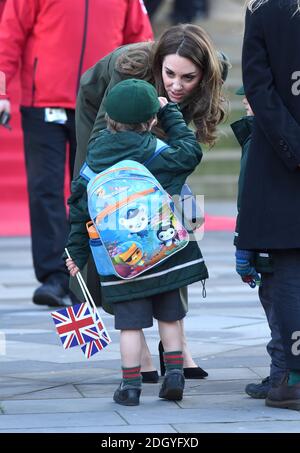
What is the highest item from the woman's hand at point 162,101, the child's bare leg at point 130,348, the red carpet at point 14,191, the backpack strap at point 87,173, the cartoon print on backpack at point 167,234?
the woman's hand at point 162,101

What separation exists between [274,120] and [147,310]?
3.05ft

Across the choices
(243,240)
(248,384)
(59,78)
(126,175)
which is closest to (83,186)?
(126,175)

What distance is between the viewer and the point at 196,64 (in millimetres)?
5352

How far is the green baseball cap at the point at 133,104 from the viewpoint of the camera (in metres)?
4.96

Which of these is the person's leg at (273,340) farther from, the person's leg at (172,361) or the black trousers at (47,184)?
the black trousers at (47,184)

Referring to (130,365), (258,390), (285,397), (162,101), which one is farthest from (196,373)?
(162,101)

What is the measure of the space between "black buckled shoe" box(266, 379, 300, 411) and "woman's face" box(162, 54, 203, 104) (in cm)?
133

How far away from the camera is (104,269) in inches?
197

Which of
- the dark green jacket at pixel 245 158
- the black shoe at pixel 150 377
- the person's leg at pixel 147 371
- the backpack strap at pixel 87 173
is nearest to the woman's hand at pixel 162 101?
the dark green jacket at pixel 245 158

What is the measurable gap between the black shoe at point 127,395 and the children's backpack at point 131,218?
0.45 m

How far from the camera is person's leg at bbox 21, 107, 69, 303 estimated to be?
26.3ft

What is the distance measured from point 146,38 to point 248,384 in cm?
321

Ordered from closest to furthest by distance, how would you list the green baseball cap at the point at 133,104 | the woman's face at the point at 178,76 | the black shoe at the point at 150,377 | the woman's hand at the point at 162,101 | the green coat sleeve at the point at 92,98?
the green baseball cap at the point at 133,104 → the woman's hand at the point at 162,101 → the woman's face at the point at 178,76 → the black shoe at the point at 150,377 → the green coat sleeve at the point at 92,98
